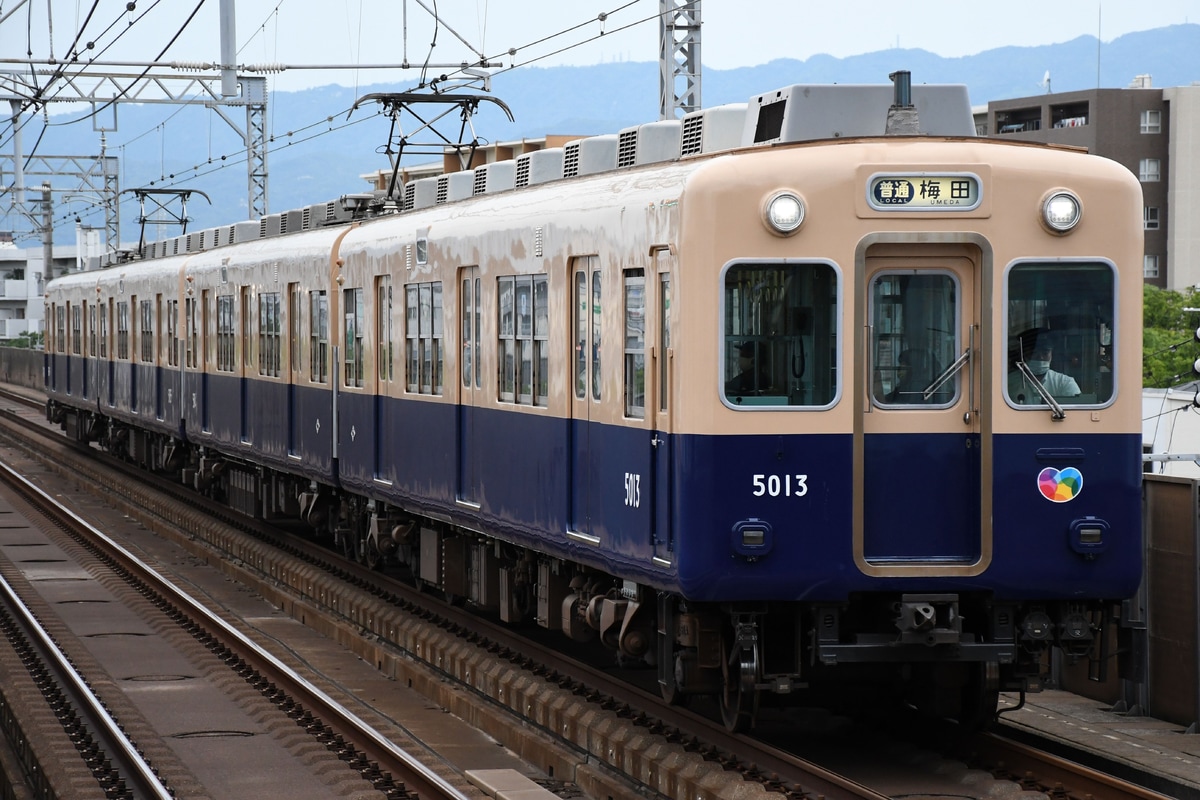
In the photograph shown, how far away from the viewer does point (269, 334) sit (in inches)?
766

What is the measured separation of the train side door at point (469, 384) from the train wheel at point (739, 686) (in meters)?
3.52

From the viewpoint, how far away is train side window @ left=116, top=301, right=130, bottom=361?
28.7 m

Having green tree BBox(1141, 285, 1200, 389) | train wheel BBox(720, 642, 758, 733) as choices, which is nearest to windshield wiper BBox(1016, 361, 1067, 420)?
train wheel BBox(720, 642, 758, 733)

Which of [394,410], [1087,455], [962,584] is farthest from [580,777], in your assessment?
[394,410]

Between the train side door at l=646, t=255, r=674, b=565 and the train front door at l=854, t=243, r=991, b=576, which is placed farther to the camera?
the train side door at l=646, t=255, r=674, b=565

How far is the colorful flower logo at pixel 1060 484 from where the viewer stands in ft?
27.8

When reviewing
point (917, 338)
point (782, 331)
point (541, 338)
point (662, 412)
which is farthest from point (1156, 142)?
point (782, 331)

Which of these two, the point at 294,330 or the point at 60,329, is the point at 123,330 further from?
the point at 294,330

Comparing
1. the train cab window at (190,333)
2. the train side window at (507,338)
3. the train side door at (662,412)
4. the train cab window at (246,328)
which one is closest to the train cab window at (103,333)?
the train cab window at (190,333)

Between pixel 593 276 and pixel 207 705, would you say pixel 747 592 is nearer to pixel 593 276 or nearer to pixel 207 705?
pixel 593 276

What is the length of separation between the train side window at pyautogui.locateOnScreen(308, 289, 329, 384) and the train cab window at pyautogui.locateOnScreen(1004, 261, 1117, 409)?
9368 mm

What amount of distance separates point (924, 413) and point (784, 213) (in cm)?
114

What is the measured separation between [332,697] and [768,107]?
485cm

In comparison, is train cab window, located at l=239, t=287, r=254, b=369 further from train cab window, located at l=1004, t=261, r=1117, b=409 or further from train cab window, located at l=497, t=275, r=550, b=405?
train cab window, located at l=1004, t=261, r=1117, b=409
